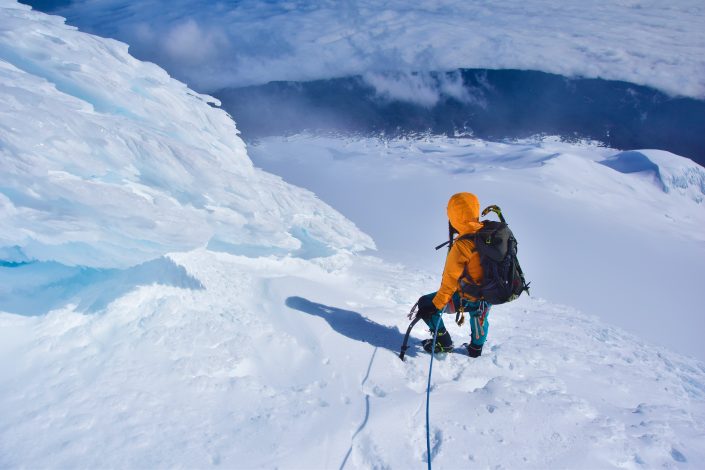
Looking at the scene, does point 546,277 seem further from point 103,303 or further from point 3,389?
point 3,389

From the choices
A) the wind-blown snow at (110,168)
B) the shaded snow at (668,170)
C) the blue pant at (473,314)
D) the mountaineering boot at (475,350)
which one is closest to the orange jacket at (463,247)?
the blue pant at (473,314)

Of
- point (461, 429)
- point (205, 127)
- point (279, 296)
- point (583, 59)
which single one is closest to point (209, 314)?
point (279, 296)

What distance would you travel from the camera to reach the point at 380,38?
2878 centimetres

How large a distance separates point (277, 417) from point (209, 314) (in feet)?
3.54

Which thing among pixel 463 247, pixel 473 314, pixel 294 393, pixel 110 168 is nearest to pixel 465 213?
pixel 463 247

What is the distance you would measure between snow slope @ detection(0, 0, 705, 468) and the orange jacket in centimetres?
69

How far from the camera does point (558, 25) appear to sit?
3241cm

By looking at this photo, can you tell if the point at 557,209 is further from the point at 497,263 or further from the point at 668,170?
the point at 668,170

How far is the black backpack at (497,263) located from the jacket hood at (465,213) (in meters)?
0.05

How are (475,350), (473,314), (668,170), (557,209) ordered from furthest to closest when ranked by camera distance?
1. (668,170)
2. (557,209)
3. (475,350)
4. (473,314)

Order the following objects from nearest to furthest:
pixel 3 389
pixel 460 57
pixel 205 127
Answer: pixel 3 389 → pixel 205 127 → pixel 460 57

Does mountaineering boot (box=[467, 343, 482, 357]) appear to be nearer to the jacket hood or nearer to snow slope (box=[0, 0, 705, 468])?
snow slope (box=[0, 0, 705, 468])

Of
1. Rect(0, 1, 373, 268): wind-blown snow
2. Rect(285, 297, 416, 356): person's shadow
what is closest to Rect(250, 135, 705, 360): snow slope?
Rect(285, 297, 416, 356): person's shadow

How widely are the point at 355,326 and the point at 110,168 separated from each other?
7.29ft
